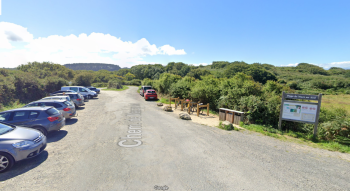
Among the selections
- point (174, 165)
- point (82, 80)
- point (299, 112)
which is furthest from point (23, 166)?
point (82, 80)

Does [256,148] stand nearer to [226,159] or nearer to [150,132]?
[226,159]

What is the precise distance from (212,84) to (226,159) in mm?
11364

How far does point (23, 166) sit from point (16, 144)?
72 centimetres

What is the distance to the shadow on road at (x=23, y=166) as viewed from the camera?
450 centimetres

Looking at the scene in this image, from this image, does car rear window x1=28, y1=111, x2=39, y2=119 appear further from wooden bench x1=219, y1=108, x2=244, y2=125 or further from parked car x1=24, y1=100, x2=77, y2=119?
wooden bench x1=219, y1=108, x2=244, y2=125

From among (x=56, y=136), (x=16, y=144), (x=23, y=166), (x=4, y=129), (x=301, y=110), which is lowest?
(x=56, y=136)

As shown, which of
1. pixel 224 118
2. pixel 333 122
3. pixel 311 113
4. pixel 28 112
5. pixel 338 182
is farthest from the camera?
pixel 224 118

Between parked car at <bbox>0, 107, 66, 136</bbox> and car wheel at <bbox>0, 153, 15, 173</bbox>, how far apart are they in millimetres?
2812

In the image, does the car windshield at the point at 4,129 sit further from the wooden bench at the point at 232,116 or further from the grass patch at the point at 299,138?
the wooden bench at the point at 232,116

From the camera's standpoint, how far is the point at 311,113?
27.5 feet

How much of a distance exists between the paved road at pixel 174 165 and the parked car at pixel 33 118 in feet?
2.21

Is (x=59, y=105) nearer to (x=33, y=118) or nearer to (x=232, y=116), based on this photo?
(x=33, y=118)

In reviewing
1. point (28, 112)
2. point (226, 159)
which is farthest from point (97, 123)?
point (226, 159)

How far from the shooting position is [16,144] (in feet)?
15.9
